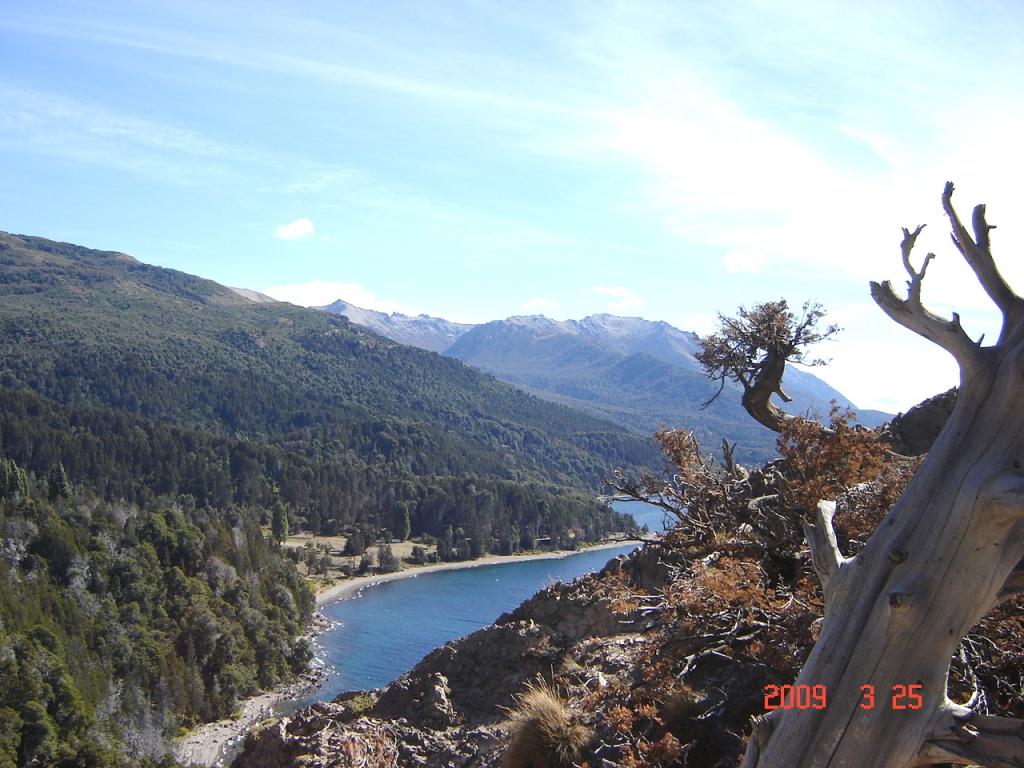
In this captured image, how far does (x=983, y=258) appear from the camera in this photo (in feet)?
14.9

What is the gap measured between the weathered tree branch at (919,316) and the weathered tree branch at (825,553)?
117 cm

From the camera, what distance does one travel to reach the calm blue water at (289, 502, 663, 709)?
6600 centimetres

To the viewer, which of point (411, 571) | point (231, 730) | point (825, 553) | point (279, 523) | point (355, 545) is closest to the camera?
point (825, 553)

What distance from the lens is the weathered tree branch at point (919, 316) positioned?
4547 mm

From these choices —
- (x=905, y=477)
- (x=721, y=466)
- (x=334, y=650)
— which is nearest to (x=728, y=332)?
(x=721, y=466)

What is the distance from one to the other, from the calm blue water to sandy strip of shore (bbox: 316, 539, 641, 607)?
1.51 meters

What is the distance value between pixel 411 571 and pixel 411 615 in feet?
91.1

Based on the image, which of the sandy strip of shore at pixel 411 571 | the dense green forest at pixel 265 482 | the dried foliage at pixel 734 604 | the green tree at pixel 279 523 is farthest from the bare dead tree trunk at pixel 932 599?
the dense green forest at pixel 265 482

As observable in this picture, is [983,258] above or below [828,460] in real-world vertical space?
above

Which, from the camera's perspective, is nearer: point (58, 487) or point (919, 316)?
point (919, 316)

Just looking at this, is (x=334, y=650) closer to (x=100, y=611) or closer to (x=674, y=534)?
(x=100, y=611)

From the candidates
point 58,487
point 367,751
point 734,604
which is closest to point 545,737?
point 734,604
